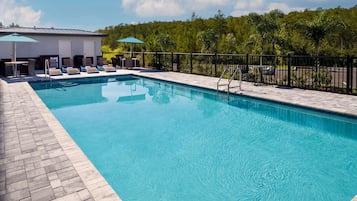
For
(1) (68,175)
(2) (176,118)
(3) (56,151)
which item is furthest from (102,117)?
(1) (68,175)

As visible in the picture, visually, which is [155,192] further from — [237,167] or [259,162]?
[259,162]

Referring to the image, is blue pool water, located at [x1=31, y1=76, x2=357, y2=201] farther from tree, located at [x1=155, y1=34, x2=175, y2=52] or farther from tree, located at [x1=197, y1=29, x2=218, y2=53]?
tree, located at [x1=197, y1=29, x2=218, y2=53]

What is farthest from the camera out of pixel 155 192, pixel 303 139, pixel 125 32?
pixel 125 32

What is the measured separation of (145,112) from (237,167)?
4070 millimetres

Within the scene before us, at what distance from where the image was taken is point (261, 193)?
11.9 feet

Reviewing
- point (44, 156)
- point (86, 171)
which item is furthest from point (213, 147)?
point (44, 156)

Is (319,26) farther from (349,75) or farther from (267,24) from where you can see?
(349,75)

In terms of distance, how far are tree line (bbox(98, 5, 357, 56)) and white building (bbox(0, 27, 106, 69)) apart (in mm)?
6842

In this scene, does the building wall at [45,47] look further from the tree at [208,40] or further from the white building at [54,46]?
the tree at [208,40]

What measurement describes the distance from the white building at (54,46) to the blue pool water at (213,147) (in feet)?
23.3

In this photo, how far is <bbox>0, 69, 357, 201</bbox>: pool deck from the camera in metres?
3.09

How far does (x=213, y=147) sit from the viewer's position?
5.33 m

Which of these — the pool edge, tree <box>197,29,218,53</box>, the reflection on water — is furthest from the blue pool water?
tree <box>197,29,218,53</box>

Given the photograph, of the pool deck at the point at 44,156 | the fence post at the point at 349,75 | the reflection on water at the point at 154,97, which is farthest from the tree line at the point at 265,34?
the pool deck at the point at 44,156
